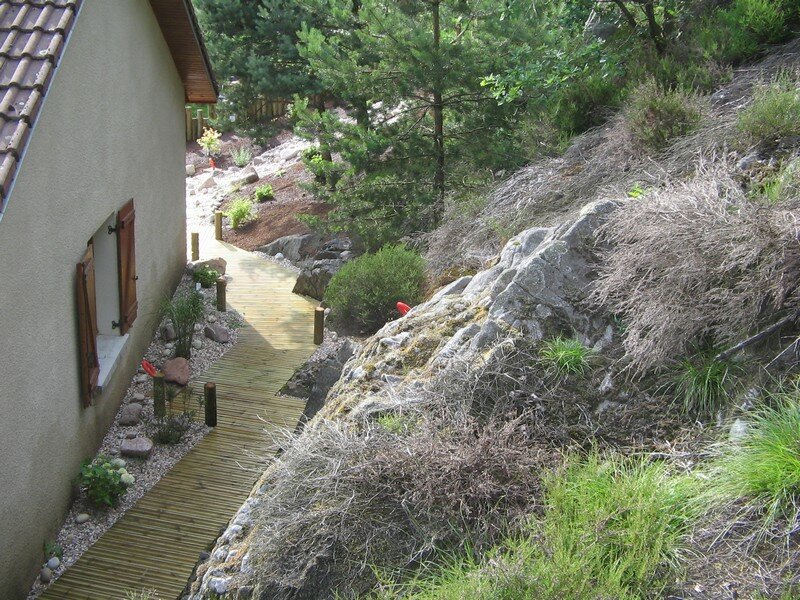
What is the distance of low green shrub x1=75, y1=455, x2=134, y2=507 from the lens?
727 cm

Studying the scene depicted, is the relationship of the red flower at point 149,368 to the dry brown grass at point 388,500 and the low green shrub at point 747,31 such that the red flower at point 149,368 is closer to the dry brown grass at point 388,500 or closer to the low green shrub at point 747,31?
the dry brown grass at point 388,500

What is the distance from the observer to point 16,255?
19.2ft

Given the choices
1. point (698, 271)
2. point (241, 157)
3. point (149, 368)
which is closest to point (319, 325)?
point (149, 368)

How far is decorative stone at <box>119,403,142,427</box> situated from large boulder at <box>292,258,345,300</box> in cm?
456

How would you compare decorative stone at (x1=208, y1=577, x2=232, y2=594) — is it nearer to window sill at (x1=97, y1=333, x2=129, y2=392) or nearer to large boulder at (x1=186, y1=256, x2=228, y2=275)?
window sill at (x1=97, y1=333, x2=129, y2=392)

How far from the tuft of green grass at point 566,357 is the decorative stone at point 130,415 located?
541 cm

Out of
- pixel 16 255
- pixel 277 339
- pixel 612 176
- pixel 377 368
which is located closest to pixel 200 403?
pixel 277 339

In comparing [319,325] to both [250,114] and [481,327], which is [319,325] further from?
[250,114]

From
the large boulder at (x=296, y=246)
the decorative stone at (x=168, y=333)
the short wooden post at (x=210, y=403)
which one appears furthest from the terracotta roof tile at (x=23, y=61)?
the large boulder at (x=296, y=246)

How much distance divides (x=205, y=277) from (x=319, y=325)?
8.59ft

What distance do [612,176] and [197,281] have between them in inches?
289

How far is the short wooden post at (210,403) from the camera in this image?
8.67m

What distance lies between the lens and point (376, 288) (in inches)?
397

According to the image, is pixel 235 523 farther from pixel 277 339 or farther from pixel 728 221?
pixel 277 339
